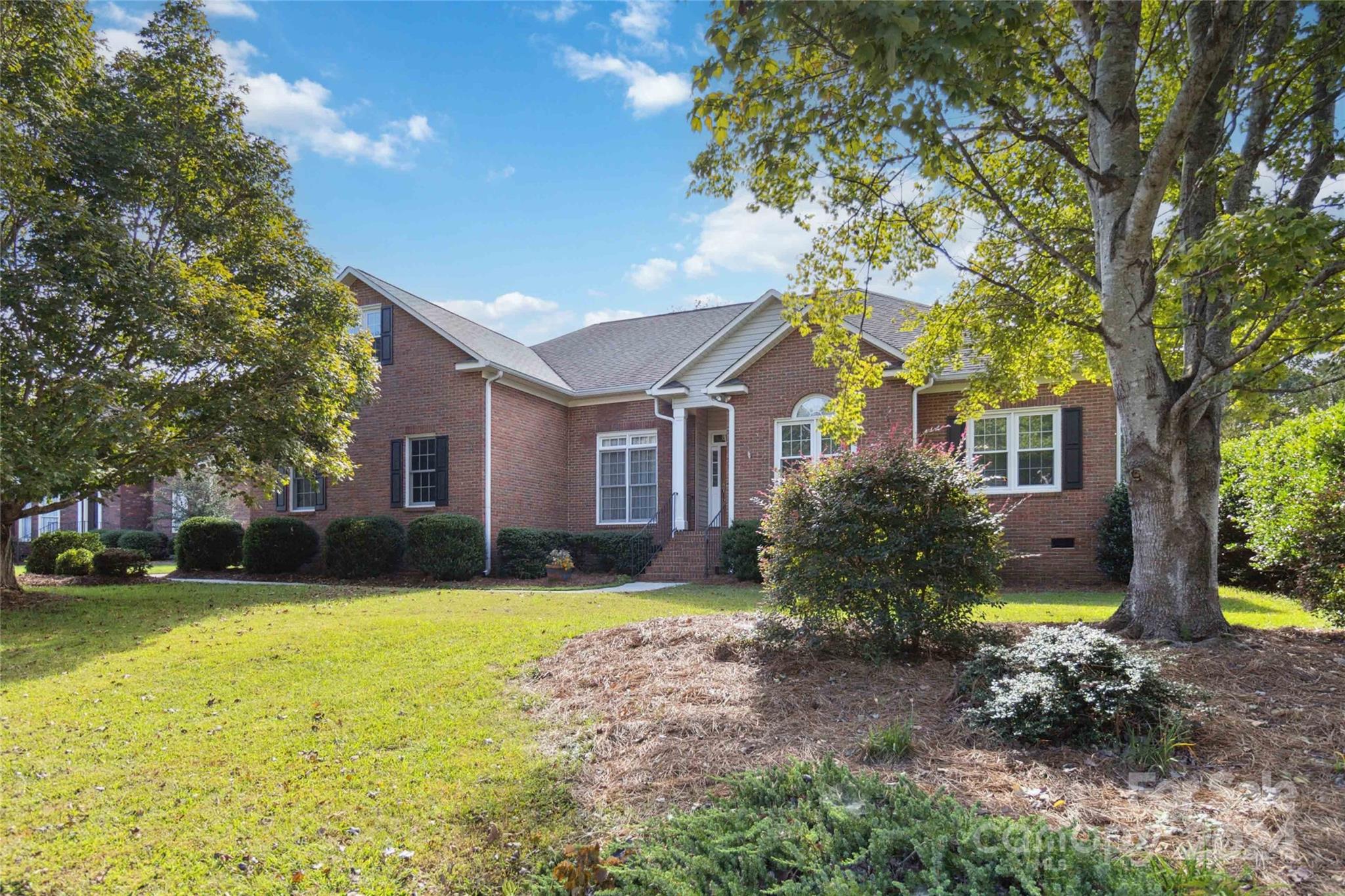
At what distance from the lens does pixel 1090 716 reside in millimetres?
3816

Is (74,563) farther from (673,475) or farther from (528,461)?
(673,475)

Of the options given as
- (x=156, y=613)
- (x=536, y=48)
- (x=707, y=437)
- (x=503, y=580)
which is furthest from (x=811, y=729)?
(x=707, y=437)

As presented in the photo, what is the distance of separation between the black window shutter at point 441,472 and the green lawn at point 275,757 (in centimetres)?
830

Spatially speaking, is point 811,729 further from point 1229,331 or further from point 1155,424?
point 1229,331

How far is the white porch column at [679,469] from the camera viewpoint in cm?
1708

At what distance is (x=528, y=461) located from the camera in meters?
18.0

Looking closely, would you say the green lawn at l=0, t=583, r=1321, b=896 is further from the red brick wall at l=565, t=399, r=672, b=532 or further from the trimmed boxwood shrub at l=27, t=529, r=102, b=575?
the red brick wall at l=565, t=399, r=672, b=532

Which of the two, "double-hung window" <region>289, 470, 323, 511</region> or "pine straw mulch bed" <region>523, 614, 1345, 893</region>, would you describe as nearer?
"pine straw mulch bed" <region>523, 614, 1345, 893</region>

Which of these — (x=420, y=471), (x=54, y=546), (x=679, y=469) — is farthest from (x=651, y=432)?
(x=54, y=546)

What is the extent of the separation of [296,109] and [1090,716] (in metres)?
11.2

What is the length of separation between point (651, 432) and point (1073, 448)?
8848 mm

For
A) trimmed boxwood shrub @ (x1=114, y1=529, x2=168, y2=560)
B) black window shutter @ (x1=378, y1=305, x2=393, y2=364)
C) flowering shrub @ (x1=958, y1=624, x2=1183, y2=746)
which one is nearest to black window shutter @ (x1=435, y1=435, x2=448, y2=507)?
black window shutter @ (x1=378, y1=305, x2=393, y2=364)

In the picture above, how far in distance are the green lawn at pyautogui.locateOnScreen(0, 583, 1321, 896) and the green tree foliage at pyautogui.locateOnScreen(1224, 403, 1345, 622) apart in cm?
106

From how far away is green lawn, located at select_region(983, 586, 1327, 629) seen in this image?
8258 mm
